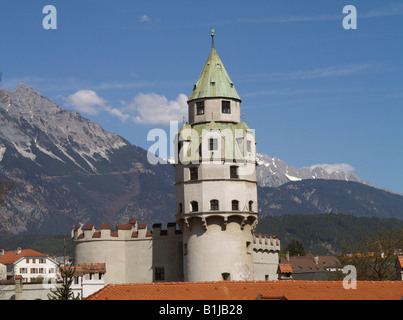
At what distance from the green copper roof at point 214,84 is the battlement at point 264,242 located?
18.0 meters

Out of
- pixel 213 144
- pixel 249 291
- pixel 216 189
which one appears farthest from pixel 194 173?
pixel 249 291

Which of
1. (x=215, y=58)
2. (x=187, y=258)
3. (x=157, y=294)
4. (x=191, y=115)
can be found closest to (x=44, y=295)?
(x=187, y=258)

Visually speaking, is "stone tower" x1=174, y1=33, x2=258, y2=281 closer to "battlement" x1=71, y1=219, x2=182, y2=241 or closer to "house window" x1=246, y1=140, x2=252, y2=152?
"house window" x1=246, y1=140, x2=252, y2=152

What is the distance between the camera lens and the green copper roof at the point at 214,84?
309 feet

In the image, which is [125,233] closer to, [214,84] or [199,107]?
[199,107]

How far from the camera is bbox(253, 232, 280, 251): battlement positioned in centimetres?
10069

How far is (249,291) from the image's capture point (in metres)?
59.3

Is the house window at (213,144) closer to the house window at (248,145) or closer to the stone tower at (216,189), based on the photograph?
the stone tower at (216,189)

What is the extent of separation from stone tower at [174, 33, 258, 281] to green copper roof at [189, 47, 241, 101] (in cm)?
13

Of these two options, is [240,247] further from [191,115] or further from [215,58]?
[215,58]

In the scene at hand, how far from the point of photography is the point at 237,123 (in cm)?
9438

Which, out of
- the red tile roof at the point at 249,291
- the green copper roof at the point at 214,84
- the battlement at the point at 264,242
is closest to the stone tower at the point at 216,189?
the green copper roof at the point at 214,84
